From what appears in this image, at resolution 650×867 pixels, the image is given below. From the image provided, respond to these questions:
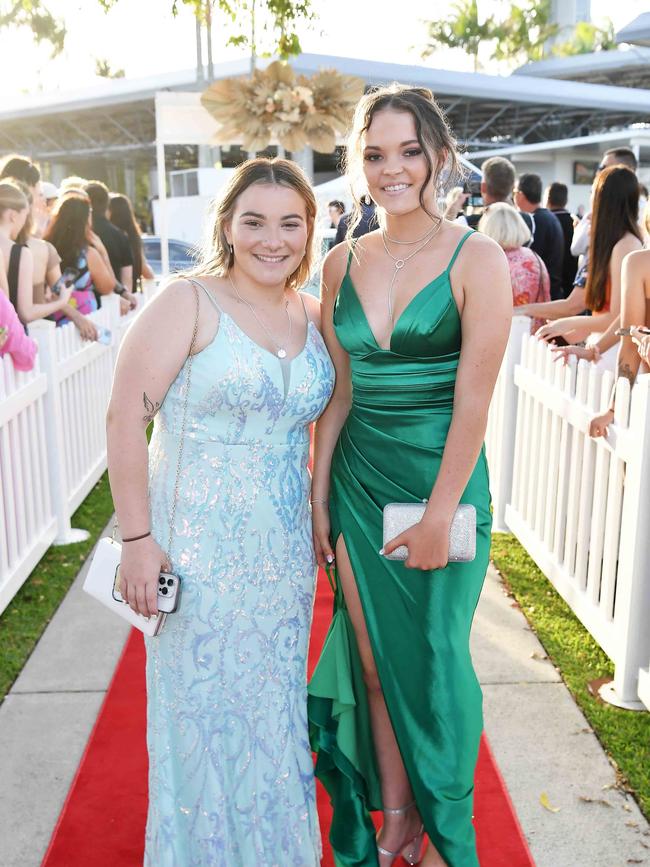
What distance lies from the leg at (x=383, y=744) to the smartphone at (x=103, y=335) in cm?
421

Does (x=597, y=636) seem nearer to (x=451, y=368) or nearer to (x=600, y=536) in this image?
(x=600, y=536)

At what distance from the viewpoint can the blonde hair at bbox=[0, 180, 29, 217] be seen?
17.2ft

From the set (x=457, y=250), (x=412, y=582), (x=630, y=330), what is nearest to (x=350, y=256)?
(x=457, y=250)

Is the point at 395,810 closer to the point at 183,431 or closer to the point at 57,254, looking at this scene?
the point at 183,431

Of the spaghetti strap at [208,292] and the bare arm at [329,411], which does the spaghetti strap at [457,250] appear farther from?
the spaghetti strap at [208,292]

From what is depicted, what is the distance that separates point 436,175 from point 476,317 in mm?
413

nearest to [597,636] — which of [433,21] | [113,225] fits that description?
[113,225]

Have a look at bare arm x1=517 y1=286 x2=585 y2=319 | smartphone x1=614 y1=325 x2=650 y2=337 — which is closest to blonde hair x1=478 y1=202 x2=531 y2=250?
bare arm x1=517 y1=286 x2=585 y2=319

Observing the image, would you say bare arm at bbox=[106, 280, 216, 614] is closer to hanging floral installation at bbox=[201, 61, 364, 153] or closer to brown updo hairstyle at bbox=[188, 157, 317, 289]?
brown updo hairstyle at bbox=[188, 157, 317, 289]

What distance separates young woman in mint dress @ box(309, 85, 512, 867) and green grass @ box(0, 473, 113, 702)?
68.9 inches

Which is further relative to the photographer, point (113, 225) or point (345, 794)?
point (113, 225)

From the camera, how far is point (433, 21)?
69.2 meters

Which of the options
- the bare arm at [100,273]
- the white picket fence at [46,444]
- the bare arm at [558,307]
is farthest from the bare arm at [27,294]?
the bare arm at [558,307]

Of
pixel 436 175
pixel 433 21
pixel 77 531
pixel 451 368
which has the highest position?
pixel 433 21
